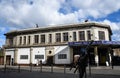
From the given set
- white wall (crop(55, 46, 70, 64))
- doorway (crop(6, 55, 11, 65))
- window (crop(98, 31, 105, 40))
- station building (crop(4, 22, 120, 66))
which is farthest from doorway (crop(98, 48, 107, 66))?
doorway (crop(6, 55, 11, 65))

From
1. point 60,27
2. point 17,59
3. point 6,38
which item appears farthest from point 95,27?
point 6,38

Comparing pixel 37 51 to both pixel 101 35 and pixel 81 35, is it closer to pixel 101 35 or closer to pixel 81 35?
pixel 81 35

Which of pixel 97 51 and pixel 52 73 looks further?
pixel 97 51

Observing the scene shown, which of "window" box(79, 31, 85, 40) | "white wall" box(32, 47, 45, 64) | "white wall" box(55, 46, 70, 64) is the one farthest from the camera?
"white wall" box(32, 47, 45, 64)

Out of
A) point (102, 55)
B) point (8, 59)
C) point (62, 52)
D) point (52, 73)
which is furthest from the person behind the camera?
point (8, 59)

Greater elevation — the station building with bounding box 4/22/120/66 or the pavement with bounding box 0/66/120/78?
the station building with bounding box 4/22/120/66

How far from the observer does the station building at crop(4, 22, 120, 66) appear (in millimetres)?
36094

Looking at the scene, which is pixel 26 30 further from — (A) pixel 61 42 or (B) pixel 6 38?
(A) pixel 61 42

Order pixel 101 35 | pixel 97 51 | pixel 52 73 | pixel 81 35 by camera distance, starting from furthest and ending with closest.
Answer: pixel 97 51 → pixel 81 35 → pixel 101 35 → pixel 52 73

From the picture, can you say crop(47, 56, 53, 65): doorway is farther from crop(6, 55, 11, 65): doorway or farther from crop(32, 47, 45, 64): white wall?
crop(6, 55, 11, 65): doorway

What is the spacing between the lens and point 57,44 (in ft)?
129

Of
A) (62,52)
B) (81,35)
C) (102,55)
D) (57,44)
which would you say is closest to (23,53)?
(57,44)

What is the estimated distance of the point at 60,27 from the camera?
129 ft

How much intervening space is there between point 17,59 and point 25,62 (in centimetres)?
271
